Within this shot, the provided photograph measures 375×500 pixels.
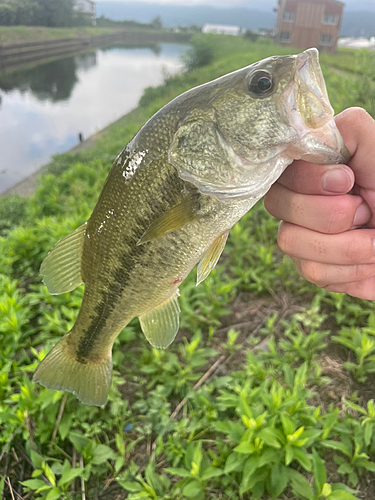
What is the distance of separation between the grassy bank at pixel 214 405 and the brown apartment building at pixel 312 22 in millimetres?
21877

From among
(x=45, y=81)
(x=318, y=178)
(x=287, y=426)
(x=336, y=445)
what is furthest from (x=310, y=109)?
(x=45, y=81)

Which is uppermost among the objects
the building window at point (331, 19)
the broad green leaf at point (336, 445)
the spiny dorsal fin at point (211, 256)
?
the building window at point (331, 19)

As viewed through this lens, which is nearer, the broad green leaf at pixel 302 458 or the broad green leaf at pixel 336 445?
the broad green leaf at pixel 302 458

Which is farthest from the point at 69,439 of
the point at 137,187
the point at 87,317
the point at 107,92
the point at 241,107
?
the point at 107,92

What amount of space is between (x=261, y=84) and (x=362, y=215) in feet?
2.60

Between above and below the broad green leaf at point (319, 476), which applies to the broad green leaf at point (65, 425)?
below

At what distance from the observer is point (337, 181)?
1322mm

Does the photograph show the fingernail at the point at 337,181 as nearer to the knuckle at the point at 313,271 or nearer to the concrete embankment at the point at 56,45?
the knuckle at the point at 313,271

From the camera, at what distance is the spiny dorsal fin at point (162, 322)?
1.60 m

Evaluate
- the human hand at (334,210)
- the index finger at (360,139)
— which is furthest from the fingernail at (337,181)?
the index finger at (360,139)

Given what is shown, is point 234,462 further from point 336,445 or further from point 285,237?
point 285,237

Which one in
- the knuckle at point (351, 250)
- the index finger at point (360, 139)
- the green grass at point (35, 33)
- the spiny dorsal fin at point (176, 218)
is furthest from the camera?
the green grass at point (35, 33)

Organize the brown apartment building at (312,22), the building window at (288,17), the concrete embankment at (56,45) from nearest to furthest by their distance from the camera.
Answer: the brown apartment building at (312,22) → the building window at (288,17) → the concrete embankment at (56,45)

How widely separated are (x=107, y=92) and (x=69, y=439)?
35.8 meters
